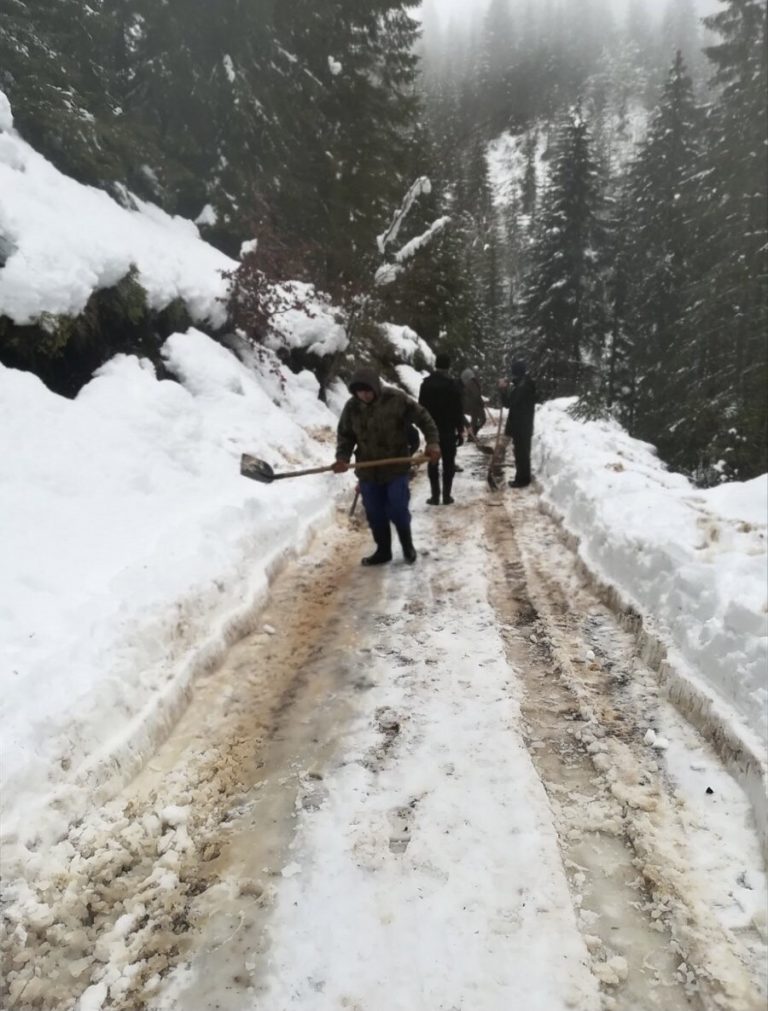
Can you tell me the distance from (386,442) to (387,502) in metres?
0.59

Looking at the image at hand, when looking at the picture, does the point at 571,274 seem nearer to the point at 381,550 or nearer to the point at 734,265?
the point at 734,265

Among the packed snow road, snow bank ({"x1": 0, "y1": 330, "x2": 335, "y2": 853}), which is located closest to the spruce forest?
snow bank ({"x1": 0, "y1": 330, "x2": 335, "y2": 853})

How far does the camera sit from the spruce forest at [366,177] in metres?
10.6

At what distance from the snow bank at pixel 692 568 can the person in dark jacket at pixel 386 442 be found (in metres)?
1.80

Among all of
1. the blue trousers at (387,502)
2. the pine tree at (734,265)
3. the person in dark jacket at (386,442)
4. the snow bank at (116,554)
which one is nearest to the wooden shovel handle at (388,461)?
the person in dark jacket at (386,442)

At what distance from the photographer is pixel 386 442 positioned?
20.5 ft

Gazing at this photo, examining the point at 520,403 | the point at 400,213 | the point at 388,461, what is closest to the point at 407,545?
the point at 388,461

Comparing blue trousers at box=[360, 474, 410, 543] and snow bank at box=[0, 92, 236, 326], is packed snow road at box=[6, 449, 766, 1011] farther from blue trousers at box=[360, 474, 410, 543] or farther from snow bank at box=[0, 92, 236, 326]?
snow bank at box=[0, 92, 236, 326]

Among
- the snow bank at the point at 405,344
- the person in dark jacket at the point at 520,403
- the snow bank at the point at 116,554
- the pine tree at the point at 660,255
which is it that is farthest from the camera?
the pine tree at the point at 660,255

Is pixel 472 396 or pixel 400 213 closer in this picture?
pixel 472 396

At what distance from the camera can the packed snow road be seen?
221cm

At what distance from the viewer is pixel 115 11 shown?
13727 millimetres

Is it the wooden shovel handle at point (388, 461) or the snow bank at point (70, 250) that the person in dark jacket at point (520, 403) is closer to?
the wooden shovel handle at point (388, 461)

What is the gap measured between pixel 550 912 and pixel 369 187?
17.2m
